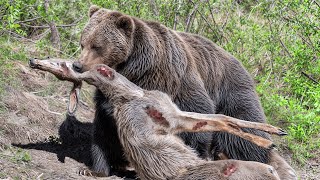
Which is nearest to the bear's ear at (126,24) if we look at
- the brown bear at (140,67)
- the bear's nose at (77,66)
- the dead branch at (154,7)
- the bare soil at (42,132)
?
the brown bear at (140,67)

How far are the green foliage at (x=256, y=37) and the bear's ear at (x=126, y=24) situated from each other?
7.24ft

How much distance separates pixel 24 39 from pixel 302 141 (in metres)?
4.50

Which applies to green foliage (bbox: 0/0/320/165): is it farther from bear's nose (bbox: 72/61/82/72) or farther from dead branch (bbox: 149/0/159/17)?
bear's nose (bbox: 72/61/82/72)

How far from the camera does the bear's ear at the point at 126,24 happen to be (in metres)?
5.95

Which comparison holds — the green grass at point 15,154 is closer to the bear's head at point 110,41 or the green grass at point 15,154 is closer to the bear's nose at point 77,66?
the bear's nose at point 77,66

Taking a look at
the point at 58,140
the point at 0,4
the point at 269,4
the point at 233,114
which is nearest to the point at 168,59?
the point at 233,114

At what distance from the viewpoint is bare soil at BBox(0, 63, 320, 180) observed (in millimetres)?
5348

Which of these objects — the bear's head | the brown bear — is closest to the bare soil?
the brown bear

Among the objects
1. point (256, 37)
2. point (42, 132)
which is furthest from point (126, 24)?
point (256, 37)

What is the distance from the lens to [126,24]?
19.6 ft

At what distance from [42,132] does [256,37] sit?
4.30 m

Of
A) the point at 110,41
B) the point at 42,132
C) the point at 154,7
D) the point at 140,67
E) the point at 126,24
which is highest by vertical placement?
the point at 126,24

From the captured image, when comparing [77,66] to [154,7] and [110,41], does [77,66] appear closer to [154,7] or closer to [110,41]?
[110,41]

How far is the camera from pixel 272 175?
15.4ft
